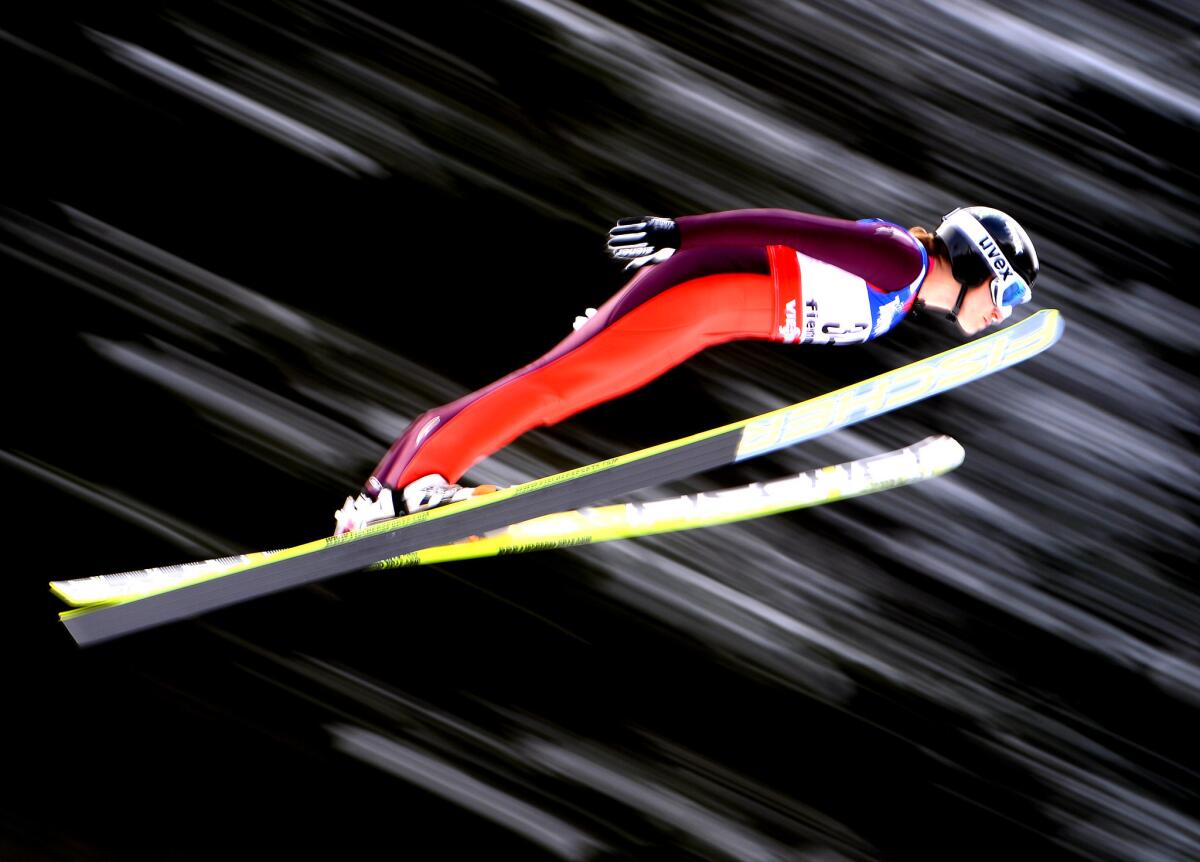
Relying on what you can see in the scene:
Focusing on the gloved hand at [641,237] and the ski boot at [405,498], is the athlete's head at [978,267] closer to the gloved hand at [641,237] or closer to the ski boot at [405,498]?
the gloved hand at [641,237]

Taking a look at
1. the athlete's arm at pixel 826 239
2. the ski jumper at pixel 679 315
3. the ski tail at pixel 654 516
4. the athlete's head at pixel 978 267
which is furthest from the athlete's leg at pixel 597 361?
the athlete's head at pixel 978 267

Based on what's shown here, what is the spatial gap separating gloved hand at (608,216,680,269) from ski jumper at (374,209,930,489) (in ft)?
0.51

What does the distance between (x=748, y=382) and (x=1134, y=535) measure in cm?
130

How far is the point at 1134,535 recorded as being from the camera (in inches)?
151

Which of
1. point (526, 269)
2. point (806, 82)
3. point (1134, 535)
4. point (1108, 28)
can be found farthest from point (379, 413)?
point (1108, 28)

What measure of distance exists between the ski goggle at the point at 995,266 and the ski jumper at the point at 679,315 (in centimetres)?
13

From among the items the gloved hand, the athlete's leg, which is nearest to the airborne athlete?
the athlete's leg

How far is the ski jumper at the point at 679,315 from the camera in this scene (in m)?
2.50

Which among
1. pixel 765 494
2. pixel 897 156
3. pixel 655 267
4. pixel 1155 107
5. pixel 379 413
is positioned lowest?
pixel 379 413

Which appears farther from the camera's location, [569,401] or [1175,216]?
[1175,216]

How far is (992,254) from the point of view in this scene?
2.60 m

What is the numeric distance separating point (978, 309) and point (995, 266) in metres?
0.10

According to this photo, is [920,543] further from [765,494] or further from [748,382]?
[765,494]

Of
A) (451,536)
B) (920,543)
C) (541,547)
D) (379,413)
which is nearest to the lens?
(451,536)
